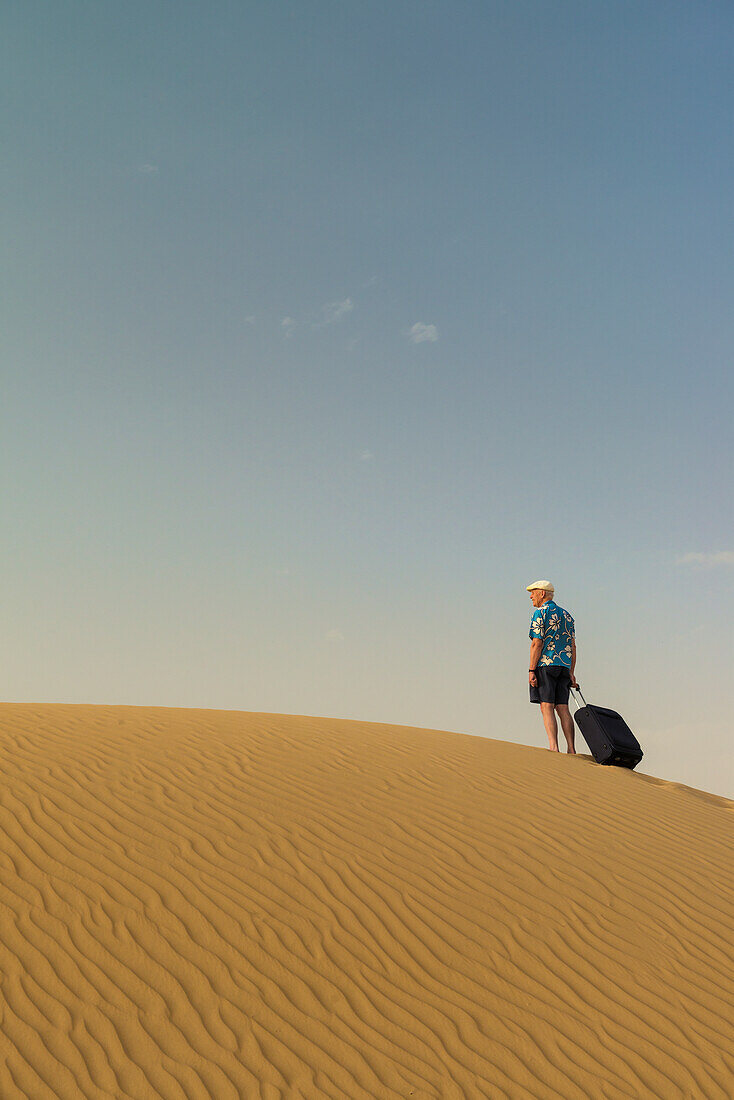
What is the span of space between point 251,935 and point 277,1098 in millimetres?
1182

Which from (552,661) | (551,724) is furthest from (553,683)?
(551,724)

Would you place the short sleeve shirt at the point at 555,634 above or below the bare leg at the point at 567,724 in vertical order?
above

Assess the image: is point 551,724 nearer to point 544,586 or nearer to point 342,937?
point 544,586

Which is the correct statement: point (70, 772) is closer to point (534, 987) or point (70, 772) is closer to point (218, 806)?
point (218, 806)

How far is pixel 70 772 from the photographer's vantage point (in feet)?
24.0

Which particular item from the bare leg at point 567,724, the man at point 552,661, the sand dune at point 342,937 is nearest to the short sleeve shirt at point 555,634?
the man at point 552,661

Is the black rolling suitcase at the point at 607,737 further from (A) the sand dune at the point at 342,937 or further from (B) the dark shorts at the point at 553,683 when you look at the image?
(A) the sand dune at the point at 342,937

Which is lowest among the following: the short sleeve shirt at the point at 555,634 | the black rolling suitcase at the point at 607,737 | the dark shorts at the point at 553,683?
the black rolling suitcase at the point at 607,737

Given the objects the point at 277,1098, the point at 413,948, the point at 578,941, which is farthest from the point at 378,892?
the point at 277,1098

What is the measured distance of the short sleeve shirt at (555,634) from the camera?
1020 cm

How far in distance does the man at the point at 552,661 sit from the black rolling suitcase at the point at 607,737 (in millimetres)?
259

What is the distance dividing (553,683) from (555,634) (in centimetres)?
65

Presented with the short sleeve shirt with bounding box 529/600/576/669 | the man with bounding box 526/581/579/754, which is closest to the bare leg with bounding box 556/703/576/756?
the man with bounding box 526/581/579/754

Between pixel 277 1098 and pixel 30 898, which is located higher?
pixel 30 898
